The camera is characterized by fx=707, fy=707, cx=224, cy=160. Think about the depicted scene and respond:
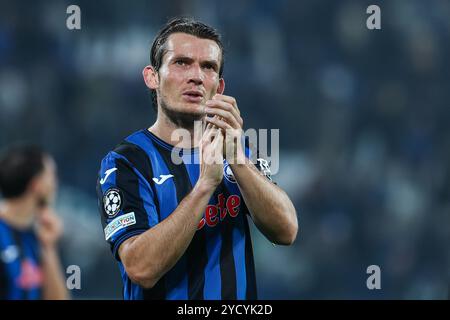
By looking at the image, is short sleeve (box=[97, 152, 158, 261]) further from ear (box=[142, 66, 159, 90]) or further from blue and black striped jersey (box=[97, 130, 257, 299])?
ear (box=[142, 66, 159, 90])

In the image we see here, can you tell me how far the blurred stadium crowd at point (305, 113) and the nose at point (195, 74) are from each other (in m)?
4.92

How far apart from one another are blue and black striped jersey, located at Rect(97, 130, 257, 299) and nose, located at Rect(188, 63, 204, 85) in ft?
1.12

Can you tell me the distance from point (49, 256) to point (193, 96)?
1024mm

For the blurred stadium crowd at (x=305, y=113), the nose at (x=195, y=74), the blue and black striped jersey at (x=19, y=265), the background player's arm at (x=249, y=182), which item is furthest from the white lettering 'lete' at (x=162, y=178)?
the blurred stadium crowd at (x=305, y=113)

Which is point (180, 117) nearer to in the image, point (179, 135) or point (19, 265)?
point (179, 135)

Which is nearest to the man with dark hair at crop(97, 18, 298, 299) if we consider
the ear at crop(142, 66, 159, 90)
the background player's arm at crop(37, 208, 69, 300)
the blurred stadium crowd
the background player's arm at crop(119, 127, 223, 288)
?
the background player's arm at crop(119, 127, 223, 288)

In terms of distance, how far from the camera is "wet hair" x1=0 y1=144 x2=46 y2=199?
125 inches

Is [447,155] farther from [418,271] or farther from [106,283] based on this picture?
[106,283]

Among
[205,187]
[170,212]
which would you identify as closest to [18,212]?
[170,212]

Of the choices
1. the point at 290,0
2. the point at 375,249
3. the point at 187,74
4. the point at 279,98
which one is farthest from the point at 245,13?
the point at 187,74

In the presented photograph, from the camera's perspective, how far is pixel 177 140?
3400mm

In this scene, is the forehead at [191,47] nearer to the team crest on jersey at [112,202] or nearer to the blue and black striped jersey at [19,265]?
the team crest on jersey at [112,202]

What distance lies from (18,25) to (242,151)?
6.50m

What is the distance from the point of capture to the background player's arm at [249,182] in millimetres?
3084
